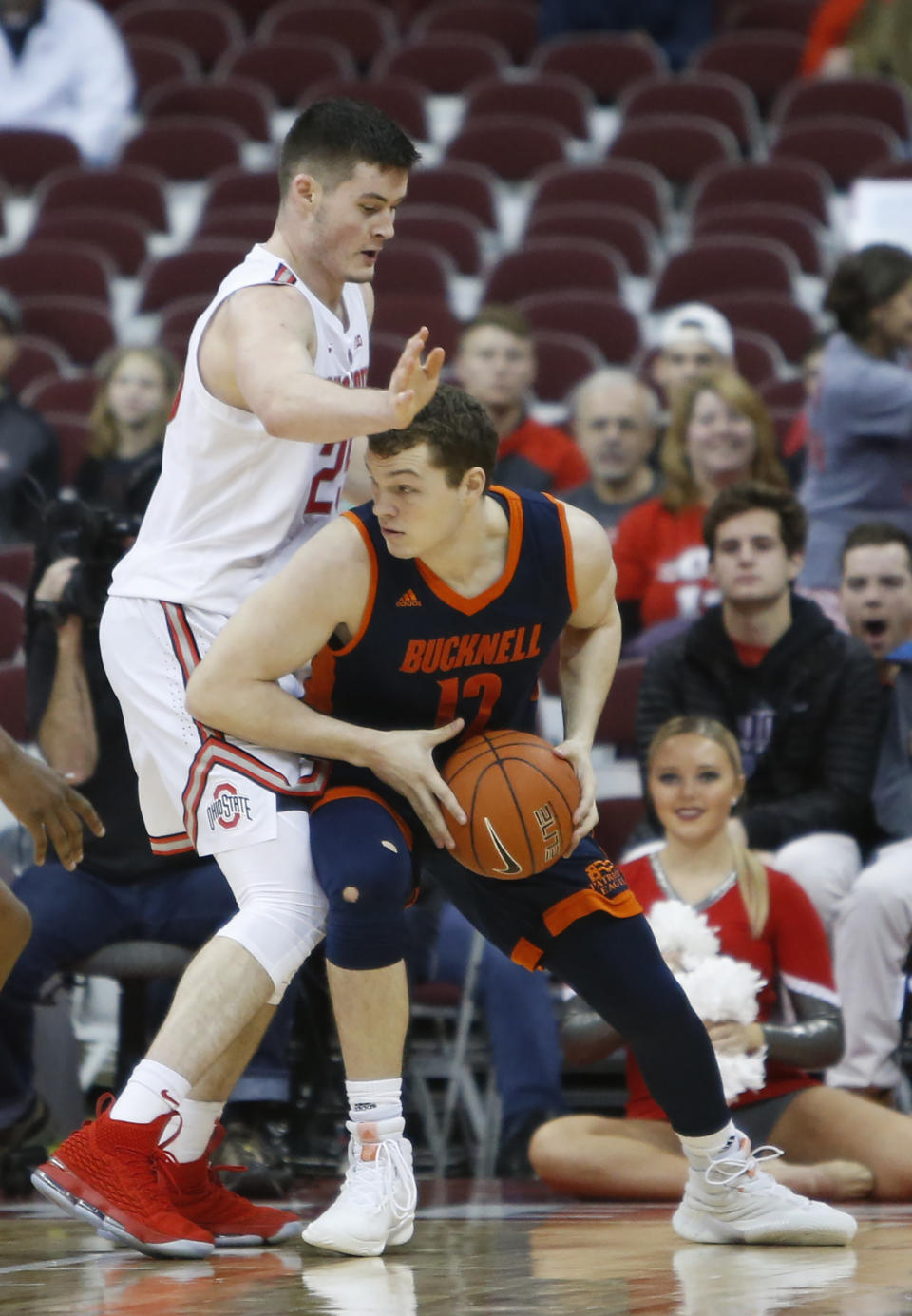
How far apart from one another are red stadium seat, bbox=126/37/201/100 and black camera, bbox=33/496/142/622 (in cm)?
A: 693

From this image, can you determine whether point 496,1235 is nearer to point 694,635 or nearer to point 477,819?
point 477,819

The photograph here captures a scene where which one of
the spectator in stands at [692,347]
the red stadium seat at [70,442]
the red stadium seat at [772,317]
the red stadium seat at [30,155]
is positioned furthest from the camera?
the red stadium seat at [30,155]

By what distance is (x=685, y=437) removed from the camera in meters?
6.14

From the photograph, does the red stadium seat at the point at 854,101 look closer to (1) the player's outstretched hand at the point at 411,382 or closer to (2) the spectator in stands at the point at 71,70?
(2) the spectator in stands at the point at 71,70

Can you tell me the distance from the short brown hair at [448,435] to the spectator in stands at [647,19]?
8353 millimetres

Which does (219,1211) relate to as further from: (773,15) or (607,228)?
(773,15)

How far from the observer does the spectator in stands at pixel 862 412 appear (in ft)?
19.3

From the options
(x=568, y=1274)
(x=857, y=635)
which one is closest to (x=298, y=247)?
(x=568, y=1274)

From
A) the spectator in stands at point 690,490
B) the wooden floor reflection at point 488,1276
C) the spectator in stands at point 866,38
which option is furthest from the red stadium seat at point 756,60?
the wooden floor reflection at point 488,1276

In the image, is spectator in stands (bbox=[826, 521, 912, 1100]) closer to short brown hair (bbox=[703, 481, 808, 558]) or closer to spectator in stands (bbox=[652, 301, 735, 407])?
short brown hair (bbox=[703, 481, 808, 558])

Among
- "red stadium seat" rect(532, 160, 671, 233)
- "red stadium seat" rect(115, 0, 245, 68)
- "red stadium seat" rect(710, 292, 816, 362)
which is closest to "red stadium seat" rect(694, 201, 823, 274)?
"red stadium seat" rect(532, 160, 671, 233)

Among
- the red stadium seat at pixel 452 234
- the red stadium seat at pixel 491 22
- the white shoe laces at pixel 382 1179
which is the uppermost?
the red stadium seat at pixel 491 22

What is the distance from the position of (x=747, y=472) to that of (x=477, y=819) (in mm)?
3160

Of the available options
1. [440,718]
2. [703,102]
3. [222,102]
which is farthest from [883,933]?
[222,102]
